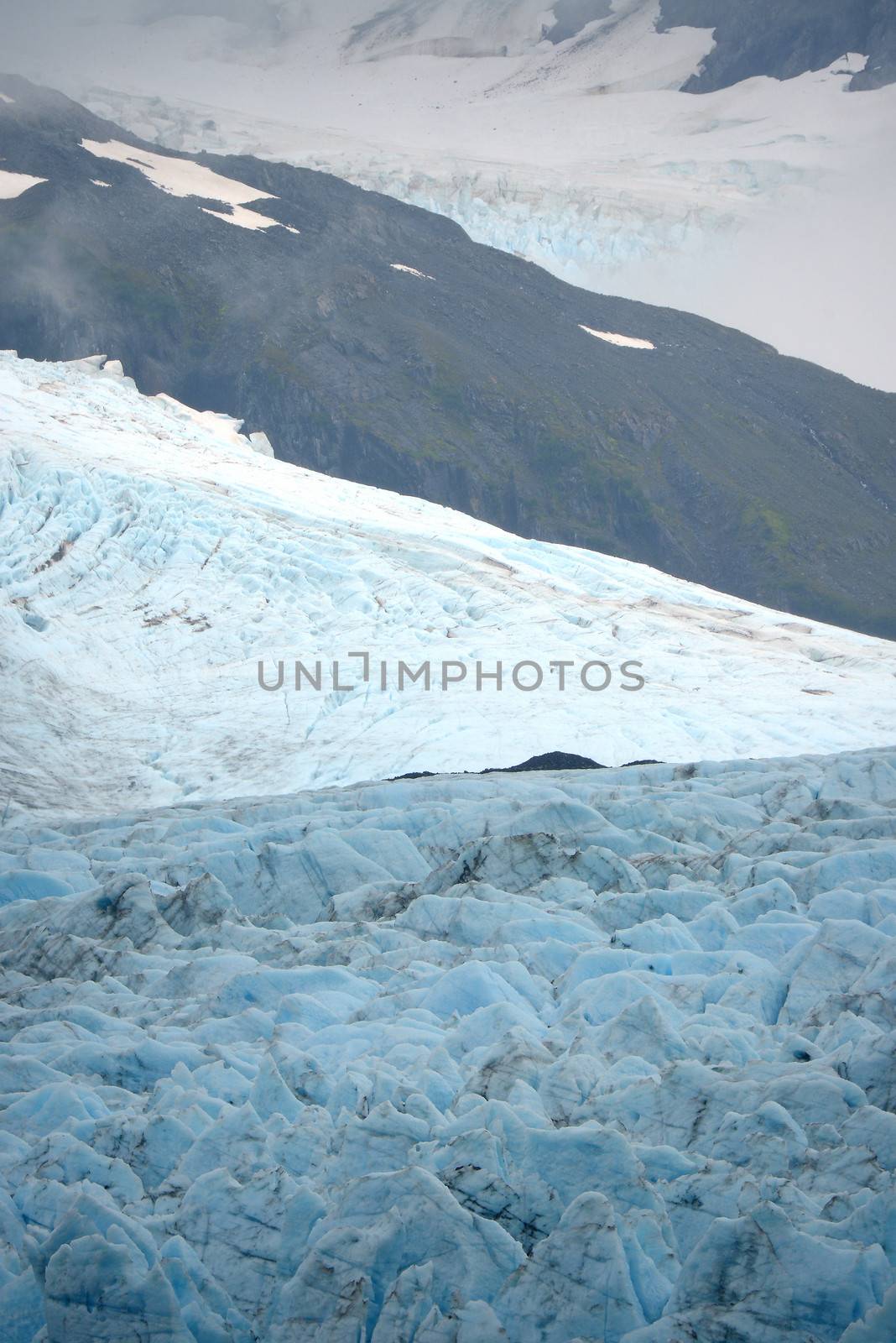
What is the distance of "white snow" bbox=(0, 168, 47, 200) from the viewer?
80.1m

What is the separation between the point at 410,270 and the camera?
94.1 metres

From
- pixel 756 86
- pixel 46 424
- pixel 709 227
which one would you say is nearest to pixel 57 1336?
pixel 46 424

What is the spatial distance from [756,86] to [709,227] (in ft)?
193

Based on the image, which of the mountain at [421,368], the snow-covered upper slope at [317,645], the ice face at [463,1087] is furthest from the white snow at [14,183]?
the ice face at [463,1087]

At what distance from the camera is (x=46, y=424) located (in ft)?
109

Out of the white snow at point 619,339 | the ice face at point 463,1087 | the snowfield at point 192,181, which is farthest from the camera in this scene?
the white snow at point 619,339

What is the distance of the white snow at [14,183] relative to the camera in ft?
263

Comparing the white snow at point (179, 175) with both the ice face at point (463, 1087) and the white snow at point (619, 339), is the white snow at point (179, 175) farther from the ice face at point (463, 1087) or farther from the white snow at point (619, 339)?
the ice face at point (463, 1087)

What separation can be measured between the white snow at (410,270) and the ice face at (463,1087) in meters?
86.6

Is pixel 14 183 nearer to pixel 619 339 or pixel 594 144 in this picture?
pixel 619 339

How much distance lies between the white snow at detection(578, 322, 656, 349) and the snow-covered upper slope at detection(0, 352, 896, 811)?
68002mm

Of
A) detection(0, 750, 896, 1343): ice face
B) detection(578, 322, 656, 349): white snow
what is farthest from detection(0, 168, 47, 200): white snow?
detection(0, 750, 896, 1343): ice face

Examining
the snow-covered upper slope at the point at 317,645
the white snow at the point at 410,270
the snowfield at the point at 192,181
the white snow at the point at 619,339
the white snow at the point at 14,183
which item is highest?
the snowfield at the point at 192,181

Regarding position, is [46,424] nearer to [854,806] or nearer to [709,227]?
[854,806]
